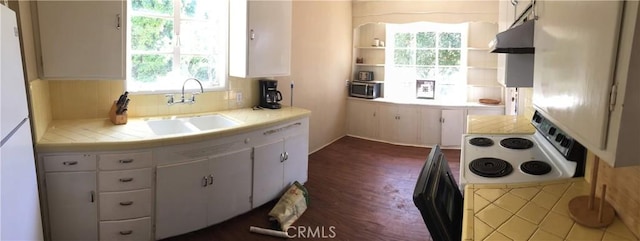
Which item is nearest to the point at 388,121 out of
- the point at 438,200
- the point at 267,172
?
the point at 267,172

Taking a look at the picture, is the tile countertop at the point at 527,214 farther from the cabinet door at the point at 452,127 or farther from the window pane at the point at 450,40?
the window pane at the point at 450,40

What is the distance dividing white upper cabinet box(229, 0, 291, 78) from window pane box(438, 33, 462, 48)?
3.18m

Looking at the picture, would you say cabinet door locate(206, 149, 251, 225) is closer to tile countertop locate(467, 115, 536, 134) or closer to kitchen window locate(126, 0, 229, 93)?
kitchen window locate(126, 0, 229, 93)

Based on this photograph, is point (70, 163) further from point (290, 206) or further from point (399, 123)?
point (399, 123)

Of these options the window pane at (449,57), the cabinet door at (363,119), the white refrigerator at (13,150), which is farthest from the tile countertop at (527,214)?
the window pane at (449,57)

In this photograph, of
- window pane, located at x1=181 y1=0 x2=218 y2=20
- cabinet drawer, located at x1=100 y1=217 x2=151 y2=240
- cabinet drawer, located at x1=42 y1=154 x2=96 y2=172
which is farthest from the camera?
window pane, located at x1=181 y1=0 x2=218 y2=20

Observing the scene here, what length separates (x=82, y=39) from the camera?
2705mm

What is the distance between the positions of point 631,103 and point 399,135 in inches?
216

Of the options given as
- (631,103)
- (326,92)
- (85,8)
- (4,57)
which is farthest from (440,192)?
(326,92)

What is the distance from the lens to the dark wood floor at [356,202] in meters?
3.09

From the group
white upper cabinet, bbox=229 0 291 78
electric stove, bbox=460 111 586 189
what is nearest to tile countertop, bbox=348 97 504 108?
white upper cabinet, bbox=229 0 291 78

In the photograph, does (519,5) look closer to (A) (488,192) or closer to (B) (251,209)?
(A) (488,192)

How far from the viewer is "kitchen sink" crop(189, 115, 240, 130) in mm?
3540

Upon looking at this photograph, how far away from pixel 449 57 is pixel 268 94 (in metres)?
3.41
